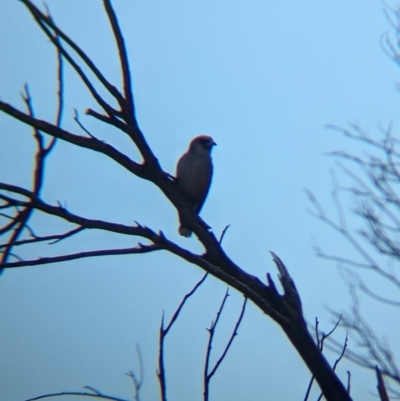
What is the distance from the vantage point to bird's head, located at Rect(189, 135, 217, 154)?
22.1 ft

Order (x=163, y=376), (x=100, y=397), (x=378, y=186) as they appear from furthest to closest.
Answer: (x=378, y=186), (x=100, y=397), (x=163, y=376)

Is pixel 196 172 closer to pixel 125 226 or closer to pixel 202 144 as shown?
pixel 202 144

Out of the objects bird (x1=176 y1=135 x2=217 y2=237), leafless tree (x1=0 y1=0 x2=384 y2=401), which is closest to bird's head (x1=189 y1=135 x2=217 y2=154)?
bird (x1=176 y1=135 x2=217 y2=237)

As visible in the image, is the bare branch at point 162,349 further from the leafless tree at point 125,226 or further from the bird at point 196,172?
the bird at point 196,172

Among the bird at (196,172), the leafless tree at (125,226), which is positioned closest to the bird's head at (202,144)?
the bird at (196,172)

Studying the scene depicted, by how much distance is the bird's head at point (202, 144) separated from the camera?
265 inches

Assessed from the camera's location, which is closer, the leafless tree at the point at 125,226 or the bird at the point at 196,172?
the leafless tree at the point at 125,226

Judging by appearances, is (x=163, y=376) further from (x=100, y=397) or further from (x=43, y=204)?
(x=43, y=204)

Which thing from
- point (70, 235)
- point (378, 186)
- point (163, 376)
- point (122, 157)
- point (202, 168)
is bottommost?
point (163, 376)

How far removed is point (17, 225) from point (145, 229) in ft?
1.37

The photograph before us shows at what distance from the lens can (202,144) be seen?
684 cm

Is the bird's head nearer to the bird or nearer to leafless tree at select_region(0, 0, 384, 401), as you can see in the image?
the bird

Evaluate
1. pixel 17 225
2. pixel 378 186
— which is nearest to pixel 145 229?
pixel 17 225

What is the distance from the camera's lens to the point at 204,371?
1.84 m
